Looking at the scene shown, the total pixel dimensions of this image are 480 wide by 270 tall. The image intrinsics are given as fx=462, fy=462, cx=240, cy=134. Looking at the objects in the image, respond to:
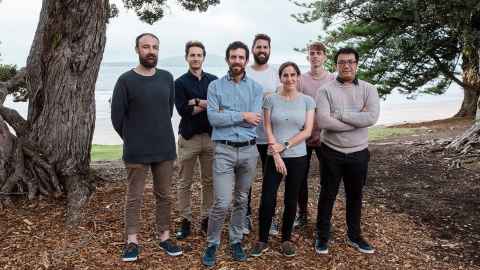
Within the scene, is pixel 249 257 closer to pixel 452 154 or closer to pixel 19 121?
pixel 19 121

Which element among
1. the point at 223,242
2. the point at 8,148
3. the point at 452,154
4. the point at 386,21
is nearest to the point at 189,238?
the point at 223,242

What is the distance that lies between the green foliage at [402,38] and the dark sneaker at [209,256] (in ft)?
36.0

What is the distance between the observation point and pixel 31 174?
16.9 ft

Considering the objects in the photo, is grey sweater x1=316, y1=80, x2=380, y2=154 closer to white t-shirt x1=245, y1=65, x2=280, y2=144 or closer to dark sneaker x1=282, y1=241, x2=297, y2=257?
white t-shirt x1=245, y1=65, x2=280, y2=144

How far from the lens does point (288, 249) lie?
13.7 ft

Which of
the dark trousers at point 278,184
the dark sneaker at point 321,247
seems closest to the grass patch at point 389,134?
the dark sneaker at point 321,247

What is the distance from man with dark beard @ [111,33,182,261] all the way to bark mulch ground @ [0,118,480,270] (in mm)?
471

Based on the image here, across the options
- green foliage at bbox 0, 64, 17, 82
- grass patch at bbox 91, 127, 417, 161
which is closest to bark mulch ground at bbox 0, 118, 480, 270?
green foliage at bbox 0, 64, 17, 82

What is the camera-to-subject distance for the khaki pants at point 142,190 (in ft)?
12.7

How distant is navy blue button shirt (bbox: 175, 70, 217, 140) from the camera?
4.16m

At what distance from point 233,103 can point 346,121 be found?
1009 mm

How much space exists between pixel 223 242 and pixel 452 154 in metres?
5.64

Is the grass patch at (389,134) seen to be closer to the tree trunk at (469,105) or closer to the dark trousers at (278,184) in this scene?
the tree trunk at (469,105)

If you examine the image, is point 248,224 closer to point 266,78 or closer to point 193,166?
point 193,166
